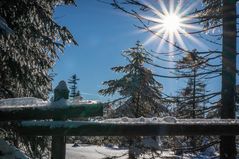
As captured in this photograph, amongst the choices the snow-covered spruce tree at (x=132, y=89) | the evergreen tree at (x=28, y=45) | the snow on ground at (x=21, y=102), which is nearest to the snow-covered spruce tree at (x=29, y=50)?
the evergreen tree at (x=28, y=45)

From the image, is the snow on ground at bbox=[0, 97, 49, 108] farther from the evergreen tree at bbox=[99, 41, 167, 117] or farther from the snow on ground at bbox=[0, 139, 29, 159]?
the evergreen tree at bbox=[99, 41, 167, 117]

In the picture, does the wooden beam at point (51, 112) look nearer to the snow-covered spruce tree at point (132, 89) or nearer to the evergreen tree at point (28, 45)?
the evergreen tree at point (28, 45)

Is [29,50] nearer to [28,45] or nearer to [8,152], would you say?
[28,45]

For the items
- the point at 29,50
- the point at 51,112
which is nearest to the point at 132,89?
the point at 29,50

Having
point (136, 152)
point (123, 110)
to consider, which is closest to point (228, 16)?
point (136, 152)

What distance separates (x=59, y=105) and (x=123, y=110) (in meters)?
23.2

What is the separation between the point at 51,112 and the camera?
4504mm

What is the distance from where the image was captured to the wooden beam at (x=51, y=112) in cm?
429

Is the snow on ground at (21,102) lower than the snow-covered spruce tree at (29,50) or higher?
lower

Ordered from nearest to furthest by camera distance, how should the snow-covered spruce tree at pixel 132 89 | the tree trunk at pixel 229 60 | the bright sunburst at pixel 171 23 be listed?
the bright sunburst at pixel 171 23, the tree trunk at pixel 229 60, the snow-covered spruce tree at pixel 132 89

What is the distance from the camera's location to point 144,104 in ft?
92.5

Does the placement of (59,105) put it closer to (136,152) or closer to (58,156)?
(58,156)

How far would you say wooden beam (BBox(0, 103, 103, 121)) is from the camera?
169 inches

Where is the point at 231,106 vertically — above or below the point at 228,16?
below
